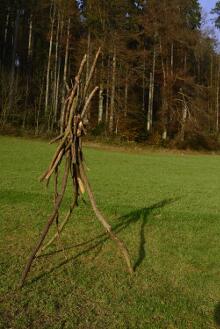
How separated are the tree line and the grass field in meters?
27.6

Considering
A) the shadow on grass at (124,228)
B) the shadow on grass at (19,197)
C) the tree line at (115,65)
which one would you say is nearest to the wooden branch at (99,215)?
the shadow on grass at (124,228)

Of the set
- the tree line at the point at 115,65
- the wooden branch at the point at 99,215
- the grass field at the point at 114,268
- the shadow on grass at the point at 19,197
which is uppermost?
the tree line at the point at 115,65

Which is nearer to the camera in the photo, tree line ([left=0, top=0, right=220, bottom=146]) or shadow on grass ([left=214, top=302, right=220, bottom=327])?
shadow on grass ([left=214, top=302, right=220, bottom=327])

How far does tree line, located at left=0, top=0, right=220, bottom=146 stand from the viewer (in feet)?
128

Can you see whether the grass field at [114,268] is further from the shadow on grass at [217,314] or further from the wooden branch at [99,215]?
the wooden branch at [99,215]

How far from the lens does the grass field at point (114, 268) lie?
4.42 metres

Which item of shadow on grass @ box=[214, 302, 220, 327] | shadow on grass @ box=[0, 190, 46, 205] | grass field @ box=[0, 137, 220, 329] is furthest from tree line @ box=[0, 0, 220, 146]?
shadow on grass @ box=[214, 302, 220, 327]

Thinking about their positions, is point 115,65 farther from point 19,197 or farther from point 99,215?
point 99,215

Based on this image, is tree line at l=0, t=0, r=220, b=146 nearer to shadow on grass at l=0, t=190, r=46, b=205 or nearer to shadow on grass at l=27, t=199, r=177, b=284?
shadow on grass at l=0, t=190, r=46, b=205

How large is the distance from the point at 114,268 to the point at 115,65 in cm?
3595

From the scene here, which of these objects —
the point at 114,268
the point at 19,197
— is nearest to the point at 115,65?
the point at 19,197

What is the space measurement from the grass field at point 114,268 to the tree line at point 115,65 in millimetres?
27608

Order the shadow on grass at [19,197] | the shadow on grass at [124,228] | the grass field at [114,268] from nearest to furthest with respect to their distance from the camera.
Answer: the grass field at [114,268]
the shadow on grass at [124,228]
the shadow on grass at [19,197]

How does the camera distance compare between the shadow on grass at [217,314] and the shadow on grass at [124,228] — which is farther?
the shadow on grass at [124,228]
